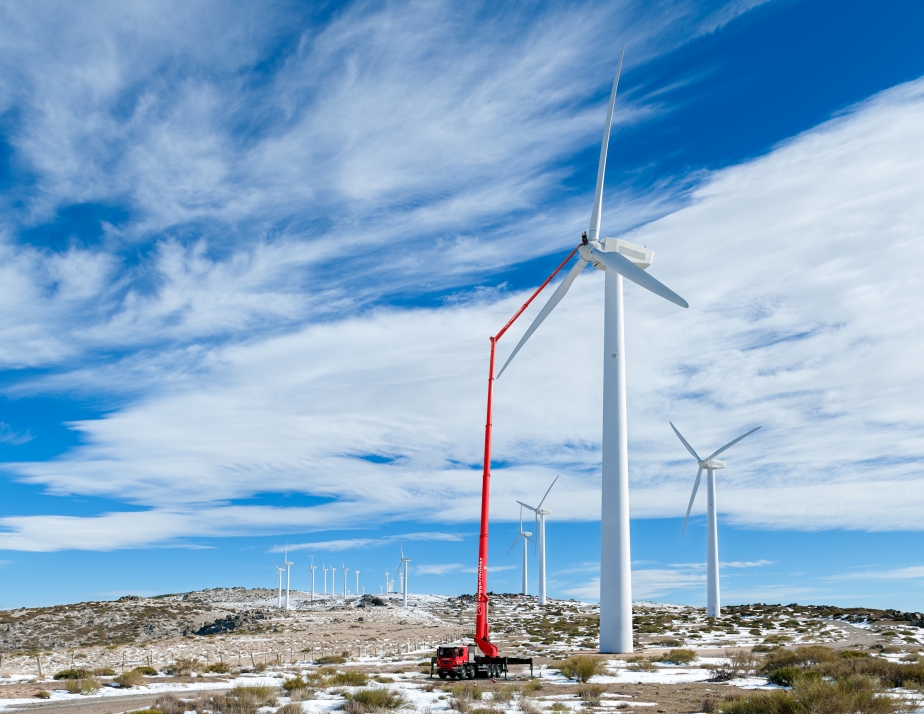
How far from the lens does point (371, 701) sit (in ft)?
69.1

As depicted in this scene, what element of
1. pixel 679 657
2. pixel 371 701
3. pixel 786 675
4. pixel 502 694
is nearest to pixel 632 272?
pixel 679 657

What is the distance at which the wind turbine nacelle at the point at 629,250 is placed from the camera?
145ft

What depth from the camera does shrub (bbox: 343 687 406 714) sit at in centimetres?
2044

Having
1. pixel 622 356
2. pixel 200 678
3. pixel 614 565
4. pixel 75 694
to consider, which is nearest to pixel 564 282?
pixel 622 356

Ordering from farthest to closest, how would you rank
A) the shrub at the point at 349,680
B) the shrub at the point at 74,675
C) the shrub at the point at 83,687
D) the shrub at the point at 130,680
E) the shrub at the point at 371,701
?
1. the shrub at the point at 74,675
2. the shrub at the point at 130,680
3. the shrub at the point at 83,687
4. the shrub at the point at 349,680
5. the shrub at the point at 371,701

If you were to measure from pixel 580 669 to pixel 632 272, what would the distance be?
70.0 ft

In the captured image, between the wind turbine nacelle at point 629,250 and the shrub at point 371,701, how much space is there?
28527 millimetres

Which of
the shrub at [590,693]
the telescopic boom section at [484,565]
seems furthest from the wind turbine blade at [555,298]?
the shrub at [590,693]

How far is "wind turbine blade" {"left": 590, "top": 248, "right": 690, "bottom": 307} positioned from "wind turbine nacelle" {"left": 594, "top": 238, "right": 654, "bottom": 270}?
723mm

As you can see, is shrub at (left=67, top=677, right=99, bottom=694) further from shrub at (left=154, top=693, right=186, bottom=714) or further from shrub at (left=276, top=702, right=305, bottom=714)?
shrub at (left=276, top=702, right=305, bottom=714)

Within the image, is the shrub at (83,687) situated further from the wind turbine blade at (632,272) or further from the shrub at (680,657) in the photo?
the wind turbine blade at (632,272)

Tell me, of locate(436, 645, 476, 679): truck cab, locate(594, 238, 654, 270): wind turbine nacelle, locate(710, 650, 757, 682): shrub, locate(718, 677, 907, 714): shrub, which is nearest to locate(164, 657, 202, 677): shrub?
locate(436, 645, 476, 679): truck cab

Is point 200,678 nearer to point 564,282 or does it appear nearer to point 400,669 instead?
point 400,669

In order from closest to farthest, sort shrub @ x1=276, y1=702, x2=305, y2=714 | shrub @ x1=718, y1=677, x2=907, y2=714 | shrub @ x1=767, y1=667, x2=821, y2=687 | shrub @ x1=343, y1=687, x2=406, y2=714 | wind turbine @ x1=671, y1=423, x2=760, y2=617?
1. shrub @ x1=718, y1=677, x2=907, y2=714
2. shrub @ x1=276, y1=702, x2=305, y2=714
3. shrub @ x1=343, y1=687, x2=406, y2=714
4. shrub @ x1=767, y1=667, x2=821, y2=687
5. wind turbine @ x1=671, y1=423, x2=760, y2=617
